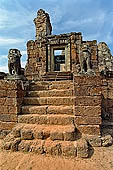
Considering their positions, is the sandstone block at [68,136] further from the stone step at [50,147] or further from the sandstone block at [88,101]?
the sandstone block at [88,101]

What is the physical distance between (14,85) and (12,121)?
45.7 inches

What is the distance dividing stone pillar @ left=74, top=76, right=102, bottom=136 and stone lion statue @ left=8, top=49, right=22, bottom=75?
2.48 metres

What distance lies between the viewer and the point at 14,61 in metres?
4.24

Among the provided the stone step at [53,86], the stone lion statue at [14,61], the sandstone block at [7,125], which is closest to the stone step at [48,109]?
the sandstone block at [7,125]

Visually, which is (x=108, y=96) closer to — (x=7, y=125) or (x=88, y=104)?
(x=88, y=104)

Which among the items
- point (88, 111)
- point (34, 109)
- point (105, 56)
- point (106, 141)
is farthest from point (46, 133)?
point (105, 56)

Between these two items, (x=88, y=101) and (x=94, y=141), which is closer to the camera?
(x=94, y=141)

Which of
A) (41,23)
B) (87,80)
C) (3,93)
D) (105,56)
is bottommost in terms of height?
(3,93)

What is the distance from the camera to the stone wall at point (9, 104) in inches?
136

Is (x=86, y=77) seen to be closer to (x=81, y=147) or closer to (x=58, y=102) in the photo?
(x=58, y=102)

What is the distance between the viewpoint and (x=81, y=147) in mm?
2385

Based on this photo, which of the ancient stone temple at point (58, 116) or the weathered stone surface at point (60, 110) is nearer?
the ancient stone temple at point (58, 116)

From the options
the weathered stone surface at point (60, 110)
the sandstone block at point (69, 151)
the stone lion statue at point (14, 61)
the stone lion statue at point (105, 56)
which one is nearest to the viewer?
the sandstone block at point (69, 151)

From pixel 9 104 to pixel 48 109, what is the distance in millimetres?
1306
